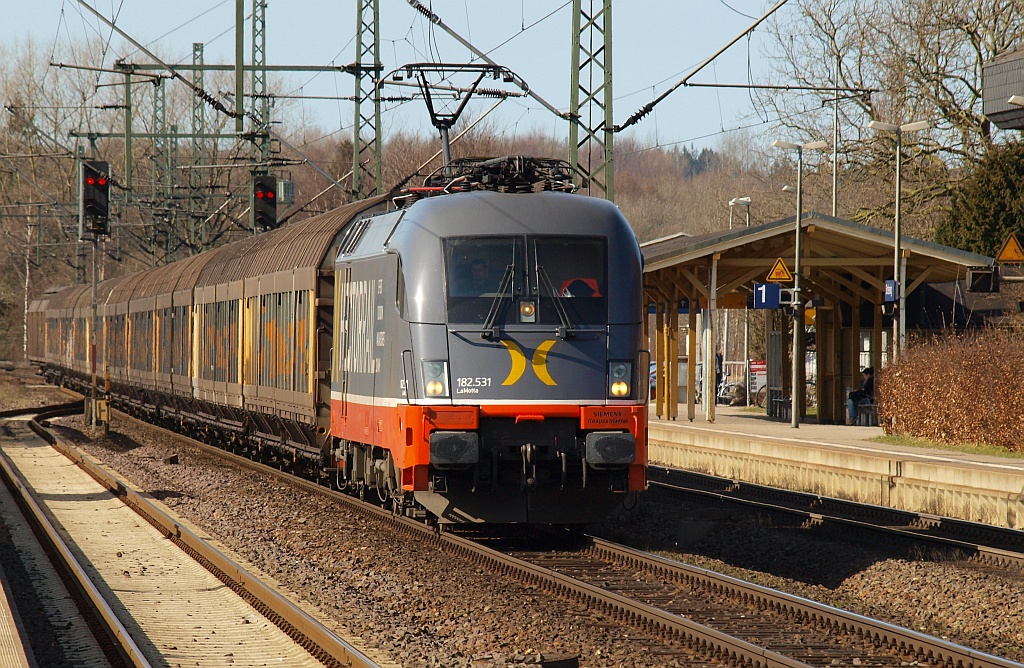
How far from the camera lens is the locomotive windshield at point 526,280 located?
11.7 metres

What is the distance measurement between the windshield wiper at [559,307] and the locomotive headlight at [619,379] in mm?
528

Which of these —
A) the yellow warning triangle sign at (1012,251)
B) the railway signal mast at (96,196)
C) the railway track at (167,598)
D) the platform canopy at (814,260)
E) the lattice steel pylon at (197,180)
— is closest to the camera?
the railway track at (167,598)

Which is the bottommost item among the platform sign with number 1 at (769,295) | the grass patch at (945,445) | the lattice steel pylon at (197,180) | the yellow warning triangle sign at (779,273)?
the grass patch at (945,445)

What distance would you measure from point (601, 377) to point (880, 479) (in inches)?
323

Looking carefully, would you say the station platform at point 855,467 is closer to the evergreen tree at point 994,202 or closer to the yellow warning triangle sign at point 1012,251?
the yellow warning triangle sign at point 1012,251

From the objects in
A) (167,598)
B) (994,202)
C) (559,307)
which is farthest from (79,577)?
(994,202)

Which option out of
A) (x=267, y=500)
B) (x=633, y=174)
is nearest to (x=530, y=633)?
(x=267, y=500)

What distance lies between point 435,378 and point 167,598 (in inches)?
118

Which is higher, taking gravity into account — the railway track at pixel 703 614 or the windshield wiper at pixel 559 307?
the windshield wiper at pixel 559 307

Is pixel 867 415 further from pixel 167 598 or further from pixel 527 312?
pixel 167 598

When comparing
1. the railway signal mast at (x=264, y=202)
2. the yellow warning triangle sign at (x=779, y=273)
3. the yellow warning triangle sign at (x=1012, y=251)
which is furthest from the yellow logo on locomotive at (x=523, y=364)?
the yellow warning triangle sign at (x=779, y=273)

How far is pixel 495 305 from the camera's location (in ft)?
38.3

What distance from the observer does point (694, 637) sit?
27.8 ft

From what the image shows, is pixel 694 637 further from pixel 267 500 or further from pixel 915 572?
pixel 267 500
